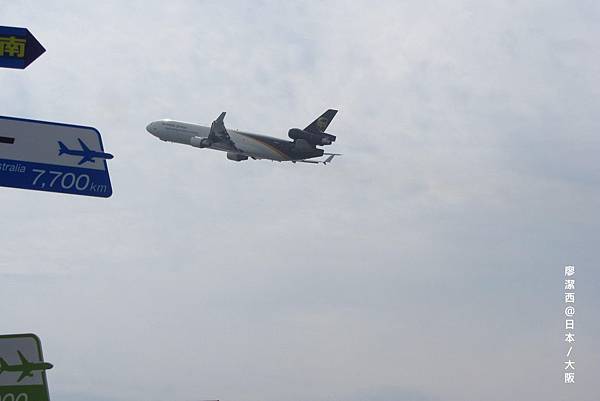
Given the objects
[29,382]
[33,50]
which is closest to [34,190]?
[33,50]

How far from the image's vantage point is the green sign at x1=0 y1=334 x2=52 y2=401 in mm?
7234

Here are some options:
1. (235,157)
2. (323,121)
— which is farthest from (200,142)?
(323,121)

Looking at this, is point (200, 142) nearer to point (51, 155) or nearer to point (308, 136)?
point (308, 136)

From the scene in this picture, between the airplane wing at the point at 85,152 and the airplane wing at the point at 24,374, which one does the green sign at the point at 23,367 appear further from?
the airplane wing at the point at 85,152

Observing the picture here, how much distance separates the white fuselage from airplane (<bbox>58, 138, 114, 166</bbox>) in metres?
110

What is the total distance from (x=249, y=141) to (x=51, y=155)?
112599 millimetres

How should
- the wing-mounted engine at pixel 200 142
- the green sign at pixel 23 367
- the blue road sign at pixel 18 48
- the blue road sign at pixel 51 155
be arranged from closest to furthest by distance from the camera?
the green sign at pixel 23 367 → the blue road sign at pixel 51 155 → the blue road sign at pixel 18 48 → the wing-mounted engine at pixel 200 142

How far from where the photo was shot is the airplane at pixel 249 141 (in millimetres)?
117500

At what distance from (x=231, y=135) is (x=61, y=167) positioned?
4510 inches

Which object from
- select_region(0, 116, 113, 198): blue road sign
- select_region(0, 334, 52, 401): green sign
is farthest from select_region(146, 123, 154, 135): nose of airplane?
select_region(0, 334, 52, 401): green sign

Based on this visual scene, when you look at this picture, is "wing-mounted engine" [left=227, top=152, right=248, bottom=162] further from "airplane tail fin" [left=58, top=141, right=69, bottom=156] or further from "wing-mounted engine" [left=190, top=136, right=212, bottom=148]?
"airplane tail fin" [left=58, top=141, right=69, bottom=156]

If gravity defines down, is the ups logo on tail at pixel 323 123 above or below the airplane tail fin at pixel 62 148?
above

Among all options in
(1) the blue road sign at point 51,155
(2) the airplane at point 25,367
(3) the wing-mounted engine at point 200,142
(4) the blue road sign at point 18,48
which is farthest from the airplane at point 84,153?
(3) the wing-mounted engine at point 200,142

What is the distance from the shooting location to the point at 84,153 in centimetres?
838
